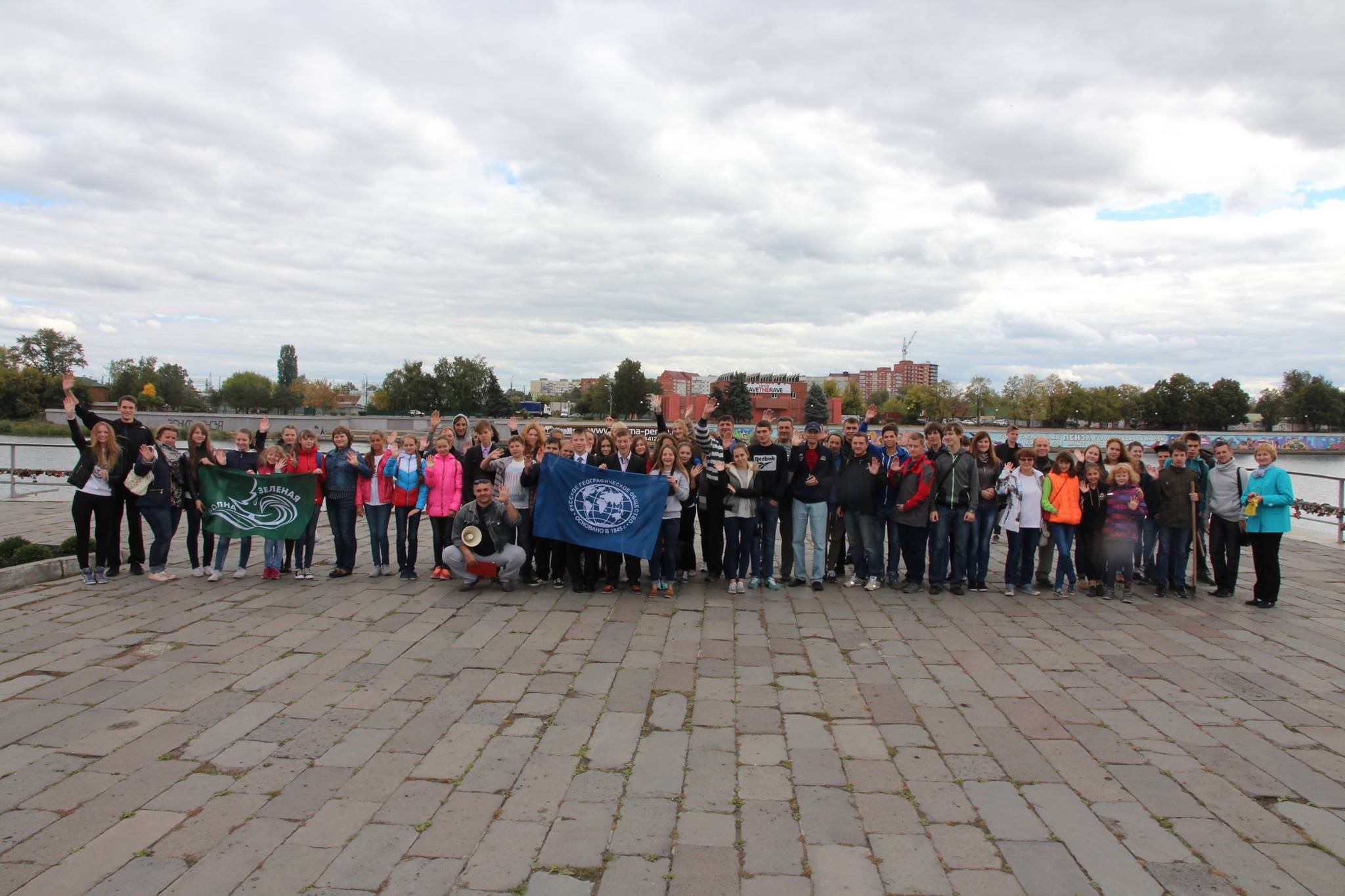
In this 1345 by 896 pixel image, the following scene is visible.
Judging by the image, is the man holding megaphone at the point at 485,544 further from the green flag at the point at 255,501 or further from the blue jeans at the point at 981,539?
the blue jeans at the point at 981,539

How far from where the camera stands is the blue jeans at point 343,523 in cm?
830

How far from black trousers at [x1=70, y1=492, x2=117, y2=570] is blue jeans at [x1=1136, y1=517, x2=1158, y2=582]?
11.9 m

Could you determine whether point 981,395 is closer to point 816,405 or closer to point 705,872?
point 816,405

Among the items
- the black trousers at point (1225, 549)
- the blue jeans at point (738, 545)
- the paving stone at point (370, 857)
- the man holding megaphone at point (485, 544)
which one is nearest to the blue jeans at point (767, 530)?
the blue jeans at point (738, 545)

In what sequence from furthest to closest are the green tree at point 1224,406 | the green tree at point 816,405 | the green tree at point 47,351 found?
the green tree at point 816,405 < the green tree at point 1224,406 < the green tree at point 47,351

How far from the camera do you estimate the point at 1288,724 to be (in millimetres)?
4766

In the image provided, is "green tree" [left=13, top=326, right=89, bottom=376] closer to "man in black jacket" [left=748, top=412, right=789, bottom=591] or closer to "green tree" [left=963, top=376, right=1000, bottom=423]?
"man in black jacket" [left=748, top=412, right=789, bottom=591]

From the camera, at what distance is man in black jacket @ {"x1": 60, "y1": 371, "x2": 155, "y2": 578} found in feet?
26.2

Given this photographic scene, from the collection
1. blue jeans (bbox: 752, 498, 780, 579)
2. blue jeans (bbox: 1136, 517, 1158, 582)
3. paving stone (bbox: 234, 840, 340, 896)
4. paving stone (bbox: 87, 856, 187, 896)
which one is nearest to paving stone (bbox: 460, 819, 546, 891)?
paving stone (bbox: 234, 840, 340, 896)

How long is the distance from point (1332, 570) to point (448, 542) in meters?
11.9

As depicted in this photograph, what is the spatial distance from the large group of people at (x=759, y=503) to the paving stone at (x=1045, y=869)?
15.8 feet

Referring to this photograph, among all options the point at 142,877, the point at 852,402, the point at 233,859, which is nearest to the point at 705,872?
the point at 233,859

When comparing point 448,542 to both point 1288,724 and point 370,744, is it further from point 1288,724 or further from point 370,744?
point 1288,724

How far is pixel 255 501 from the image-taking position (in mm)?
8406
